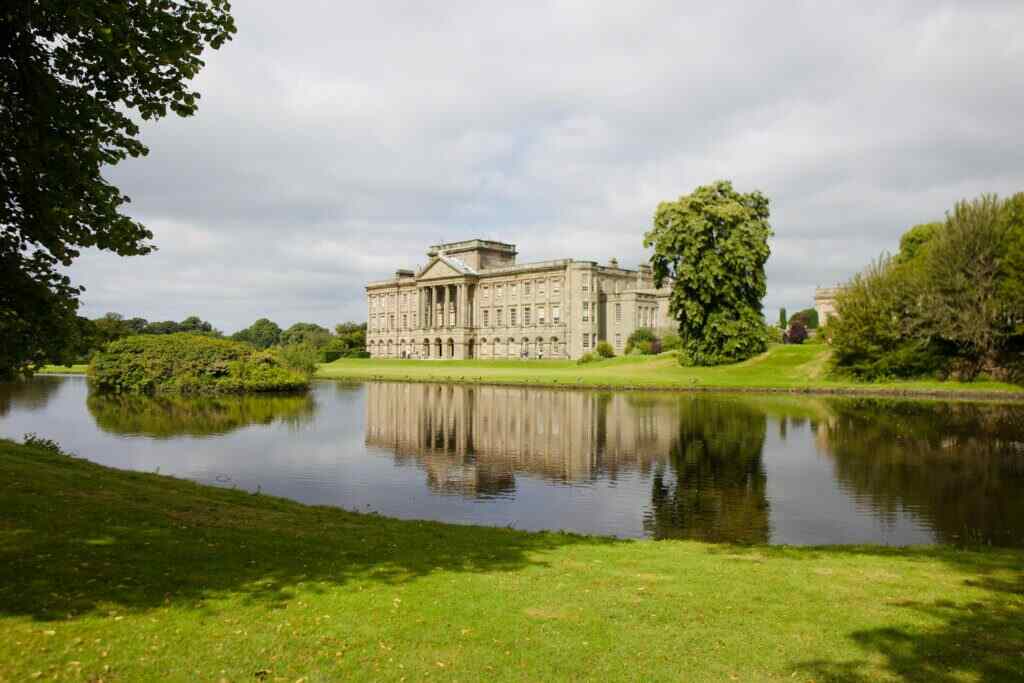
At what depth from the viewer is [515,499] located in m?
15.9

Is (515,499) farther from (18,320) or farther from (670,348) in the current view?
→ (670,348)

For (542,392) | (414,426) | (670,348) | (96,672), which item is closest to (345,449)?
(414,426)

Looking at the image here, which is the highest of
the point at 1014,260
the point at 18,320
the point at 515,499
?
the point at 1014,260

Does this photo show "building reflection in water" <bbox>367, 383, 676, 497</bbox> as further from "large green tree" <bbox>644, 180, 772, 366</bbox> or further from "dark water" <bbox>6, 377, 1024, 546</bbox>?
"large green tree" <bbox>644, 180, 772, 366</bbox>

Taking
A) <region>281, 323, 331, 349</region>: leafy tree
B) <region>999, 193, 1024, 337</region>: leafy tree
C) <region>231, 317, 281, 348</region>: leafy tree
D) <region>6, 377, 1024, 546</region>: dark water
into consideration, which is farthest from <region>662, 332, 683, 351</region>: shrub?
<region>231, 317, 281, 348</region>: leafy tree

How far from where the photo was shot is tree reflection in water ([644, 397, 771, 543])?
520 inches

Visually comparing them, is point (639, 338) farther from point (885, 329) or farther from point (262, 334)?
point (262, 334)

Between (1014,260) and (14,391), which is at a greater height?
(1014,260)

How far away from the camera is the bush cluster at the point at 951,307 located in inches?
1641

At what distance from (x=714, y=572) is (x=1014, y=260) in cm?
4047

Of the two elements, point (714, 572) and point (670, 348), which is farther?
point (670, 348)

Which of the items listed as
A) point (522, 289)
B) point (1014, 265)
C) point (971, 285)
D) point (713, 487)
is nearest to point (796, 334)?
point (522, 289)

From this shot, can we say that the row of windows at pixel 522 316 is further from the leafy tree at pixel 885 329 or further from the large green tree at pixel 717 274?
the leafy tree at pixel 885 329

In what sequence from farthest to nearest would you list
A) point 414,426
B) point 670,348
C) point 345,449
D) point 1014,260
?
point 670,348 < point 1014,260 < point 414,426 < point 345,449
